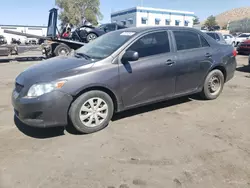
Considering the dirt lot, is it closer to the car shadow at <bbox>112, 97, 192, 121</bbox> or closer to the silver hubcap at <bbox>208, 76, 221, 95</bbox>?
the car shadow at <bbox>112, 97, 192, 121</bbox>

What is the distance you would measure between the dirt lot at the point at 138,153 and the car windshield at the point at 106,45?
1240 mm

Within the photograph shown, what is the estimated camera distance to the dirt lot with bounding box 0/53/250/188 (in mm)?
2619

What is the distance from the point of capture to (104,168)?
2850 mm

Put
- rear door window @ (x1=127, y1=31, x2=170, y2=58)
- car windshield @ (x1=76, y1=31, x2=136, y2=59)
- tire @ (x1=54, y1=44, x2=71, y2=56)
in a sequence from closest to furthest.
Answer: car windshield @ (x1=76, y1=31, x2=136, y2=59), rear door window @ (x1=127, y1=31, x2=170, y2=58), tire @ (x1=54, y1=44, x2=71, y2=56)

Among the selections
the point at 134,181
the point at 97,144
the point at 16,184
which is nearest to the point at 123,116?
→ the point at 97,144

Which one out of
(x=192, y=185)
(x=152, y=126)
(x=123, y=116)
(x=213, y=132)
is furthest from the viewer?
(x=123, y=116)

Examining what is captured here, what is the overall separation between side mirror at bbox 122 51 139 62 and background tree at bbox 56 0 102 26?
159ft

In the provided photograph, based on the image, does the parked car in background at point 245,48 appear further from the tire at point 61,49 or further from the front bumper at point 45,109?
the front bumper at point 45,109

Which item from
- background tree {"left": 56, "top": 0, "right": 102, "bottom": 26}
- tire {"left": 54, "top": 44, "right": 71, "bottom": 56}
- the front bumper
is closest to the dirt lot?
the front bumper

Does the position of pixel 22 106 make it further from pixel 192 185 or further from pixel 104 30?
pixel 104 30

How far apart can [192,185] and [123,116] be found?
7.13ft

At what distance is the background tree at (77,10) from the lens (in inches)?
1955

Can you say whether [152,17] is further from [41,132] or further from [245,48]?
[41,132]

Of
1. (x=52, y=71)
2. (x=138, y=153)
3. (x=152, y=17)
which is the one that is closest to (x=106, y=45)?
(x=52, y=71)
